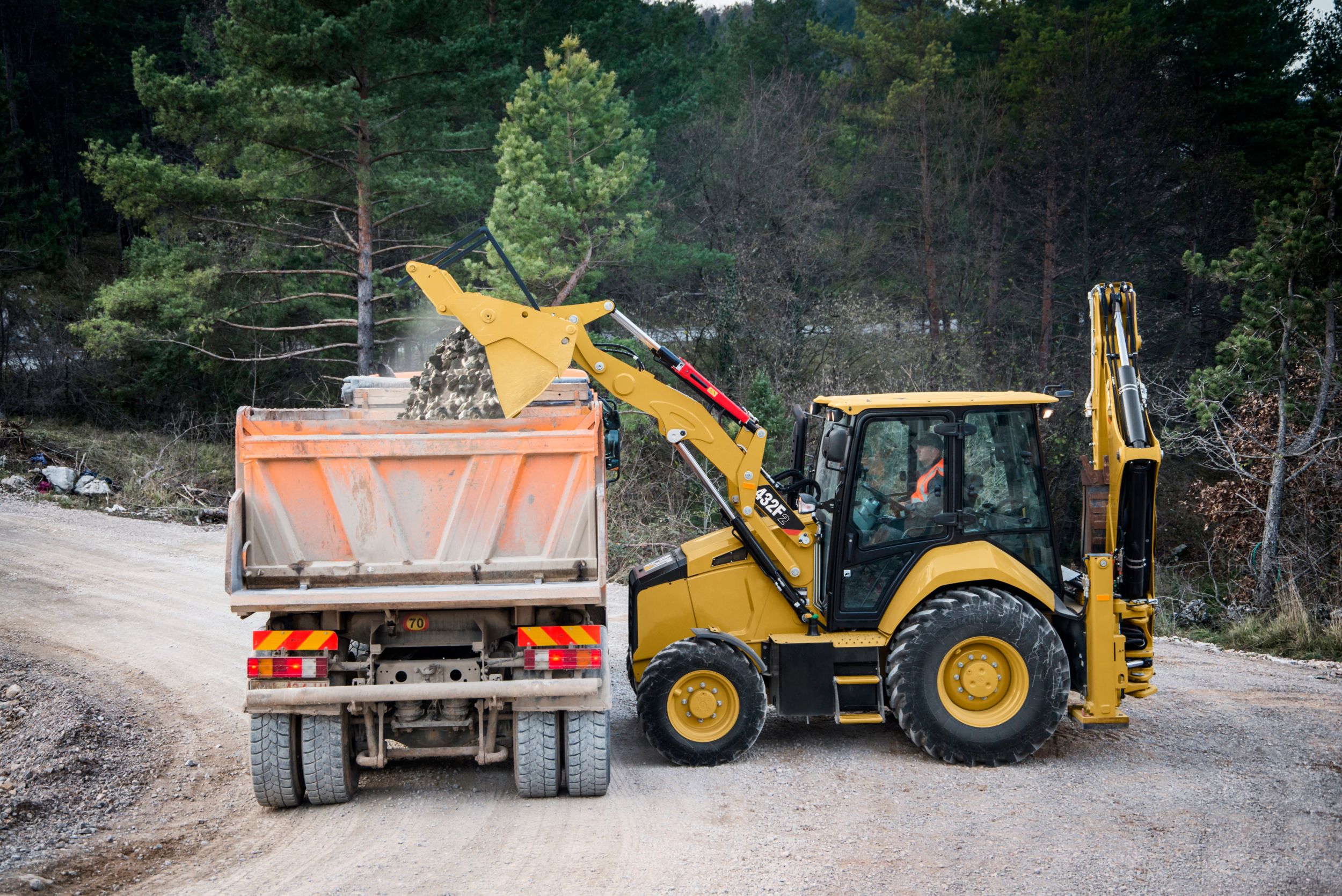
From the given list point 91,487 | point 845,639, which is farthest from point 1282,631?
point 91,487

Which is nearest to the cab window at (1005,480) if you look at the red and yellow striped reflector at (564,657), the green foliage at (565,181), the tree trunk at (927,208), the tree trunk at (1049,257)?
the red and yellow striped reflector at (564,657)

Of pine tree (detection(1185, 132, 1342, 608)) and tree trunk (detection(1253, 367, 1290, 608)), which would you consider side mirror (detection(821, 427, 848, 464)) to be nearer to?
pine tree (detection(1185, 132, 1342, 608))

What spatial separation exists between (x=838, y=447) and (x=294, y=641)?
333cm

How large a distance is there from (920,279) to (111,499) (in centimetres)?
1828

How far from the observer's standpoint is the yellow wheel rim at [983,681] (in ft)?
20.9

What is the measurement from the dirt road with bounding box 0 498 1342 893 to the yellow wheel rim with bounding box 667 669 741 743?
9.6 inches

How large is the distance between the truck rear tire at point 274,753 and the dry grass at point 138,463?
11.7 m

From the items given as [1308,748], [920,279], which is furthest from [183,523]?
[920,279]

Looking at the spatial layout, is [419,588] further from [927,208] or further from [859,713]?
[927,208]

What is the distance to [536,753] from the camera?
5750mm

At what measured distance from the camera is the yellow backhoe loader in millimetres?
6324

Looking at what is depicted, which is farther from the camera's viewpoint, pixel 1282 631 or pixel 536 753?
pixel 1282 631

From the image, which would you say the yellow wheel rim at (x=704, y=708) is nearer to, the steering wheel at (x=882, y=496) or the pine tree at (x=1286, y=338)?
the steering wheel at (x=882, y=496)

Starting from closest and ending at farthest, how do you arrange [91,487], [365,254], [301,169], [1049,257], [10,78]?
[91,487], [301,169], [365,254], [1049,257], [10,78]
